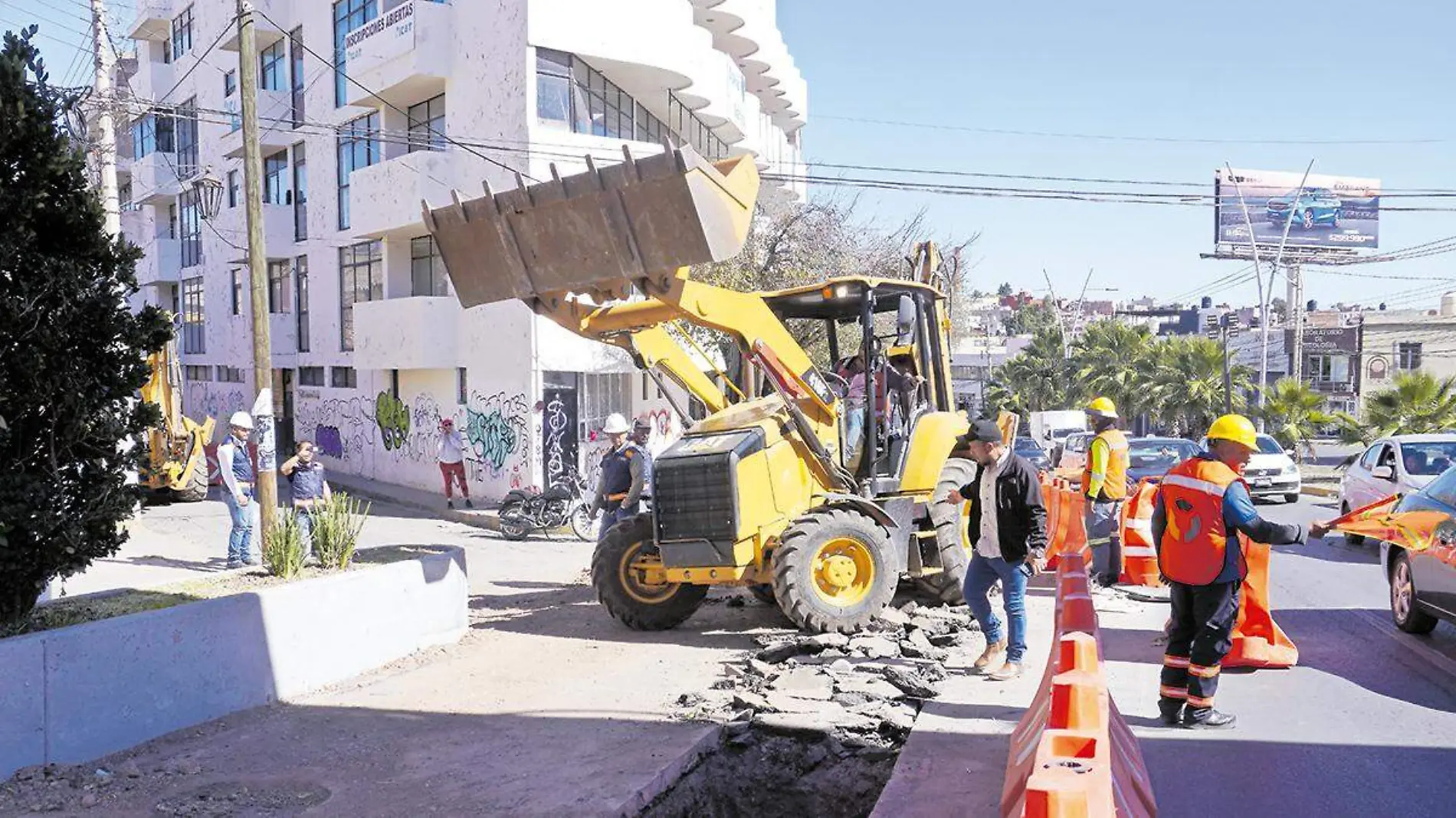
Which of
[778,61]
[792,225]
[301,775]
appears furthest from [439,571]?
[778,61]

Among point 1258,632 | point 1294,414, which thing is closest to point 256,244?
point 1258,632

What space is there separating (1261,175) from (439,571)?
73.2m

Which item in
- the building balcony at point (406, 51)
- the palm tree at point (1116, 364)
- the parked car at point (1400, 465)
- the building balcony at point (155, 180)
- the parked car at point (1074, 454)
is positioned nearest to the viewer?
the parked car at point (1400, 465)

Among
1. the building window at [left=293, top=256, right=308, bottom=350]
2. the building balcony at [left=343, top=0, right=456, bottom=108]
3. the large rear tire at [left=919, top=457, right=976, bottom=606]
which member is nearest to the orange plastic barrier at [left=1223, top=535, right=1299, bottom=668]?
the large rear tire at [left=919, top=457, right=976, bottom=606]

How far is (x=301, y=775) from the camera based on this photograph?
6082mm

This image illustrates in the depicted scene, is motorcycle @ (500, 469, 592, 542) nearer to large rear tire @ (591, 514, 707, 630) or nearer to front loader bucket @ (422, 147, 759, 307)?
large rear tire @ (591, 514, 707, 630)

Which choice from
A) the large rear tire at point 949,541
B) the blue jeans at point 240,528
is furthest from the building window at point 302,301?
the large rear tire at point 949,541

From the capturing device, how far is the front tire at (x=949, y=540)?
32.2 feet

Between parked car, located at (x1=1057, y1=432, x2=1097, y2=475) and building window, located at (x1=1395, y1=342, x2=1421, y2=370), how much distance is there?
3445 centimetres

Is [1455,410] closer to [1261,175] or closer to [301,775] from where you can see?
[301,775]

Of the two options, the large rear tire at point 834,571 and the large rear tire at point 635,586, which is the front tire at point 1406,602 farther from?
the large rear tire at point 635,586

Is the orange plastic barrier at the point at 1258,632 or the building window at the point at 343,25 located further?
the building window at the point at 343,25

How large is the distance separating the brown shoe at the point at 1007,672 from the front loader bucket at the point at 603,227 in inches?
133

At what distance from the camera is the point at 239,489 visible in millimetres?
13141
